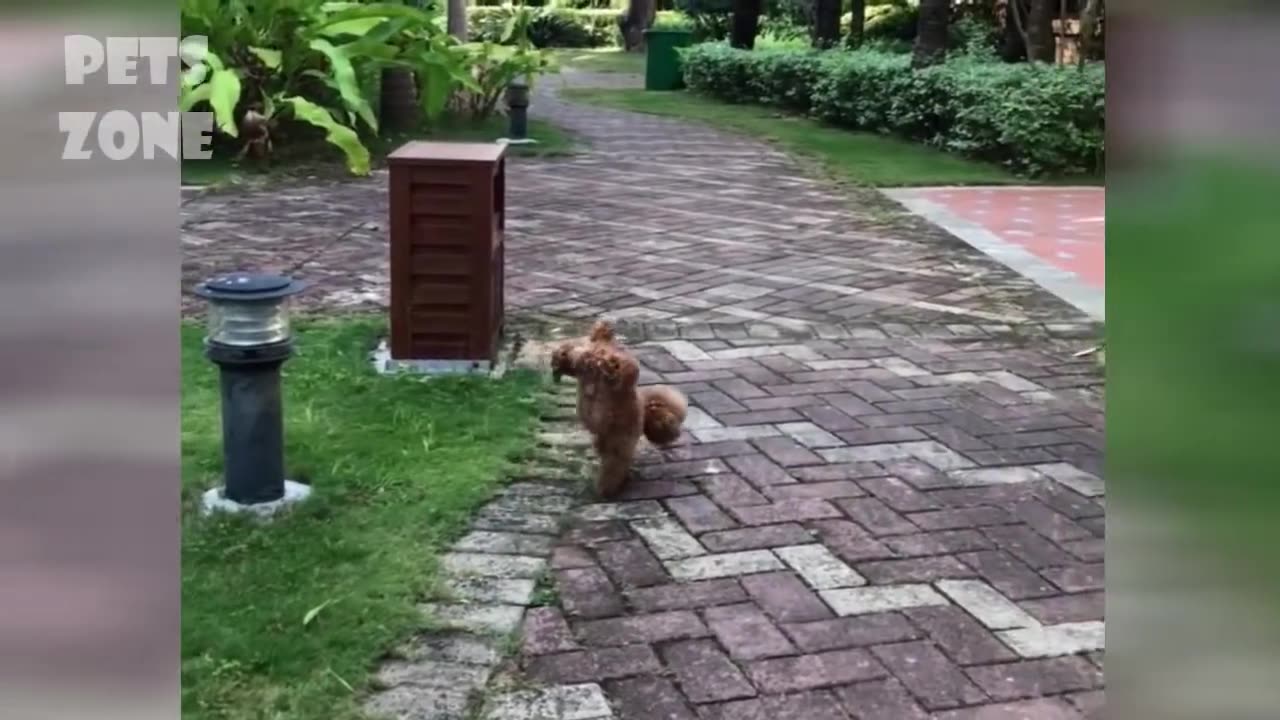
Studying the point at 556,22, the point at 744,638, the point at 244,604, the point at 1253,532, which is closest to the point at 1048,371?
the point at 744,638

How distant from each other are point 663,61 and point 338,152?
1013cm

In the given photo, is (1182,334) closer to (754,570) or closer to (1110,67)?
(1110,67)

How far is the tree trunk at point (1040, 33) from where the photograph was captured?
1299cm

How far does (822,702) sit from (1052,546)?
39.1 inches

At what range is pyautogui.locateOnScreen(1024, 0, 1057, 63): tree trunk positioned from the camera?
12992mm

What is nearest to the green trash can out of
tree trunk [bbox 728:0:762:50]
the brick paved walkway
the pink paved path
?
tree trunk [bbox 728:0:762:50]

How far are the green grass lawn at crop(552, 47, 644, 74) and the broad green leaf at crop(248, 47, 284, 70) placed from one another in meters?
12.4

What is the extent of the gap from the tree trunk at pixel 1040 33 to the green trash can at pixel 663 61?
6.81 m

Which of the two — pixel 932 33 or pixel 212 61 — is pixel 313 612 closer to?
pixel 212 61

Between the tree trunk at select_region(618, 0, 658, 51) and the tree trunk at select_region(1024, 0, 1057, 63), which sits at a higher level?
the tree trunk at select_region(618, 0, 658, 51)

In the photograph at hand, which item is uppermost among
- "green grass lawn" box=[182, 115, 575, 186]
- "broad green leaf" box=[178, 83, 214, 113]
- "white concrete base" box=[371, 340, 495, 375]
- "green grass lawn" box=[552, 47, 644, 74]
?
"green grass lawn" box=[552, 47, 644, 74]

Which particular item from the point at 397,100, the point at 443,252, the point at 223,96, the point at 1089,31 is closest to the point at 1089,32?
the point at 1089,31

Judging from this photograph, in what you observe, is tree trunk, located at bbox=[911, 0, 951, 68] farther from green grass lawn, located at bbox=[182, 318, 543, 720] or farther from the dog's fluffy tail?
the dog's fluffy tail

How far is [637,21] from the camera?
29031mm
